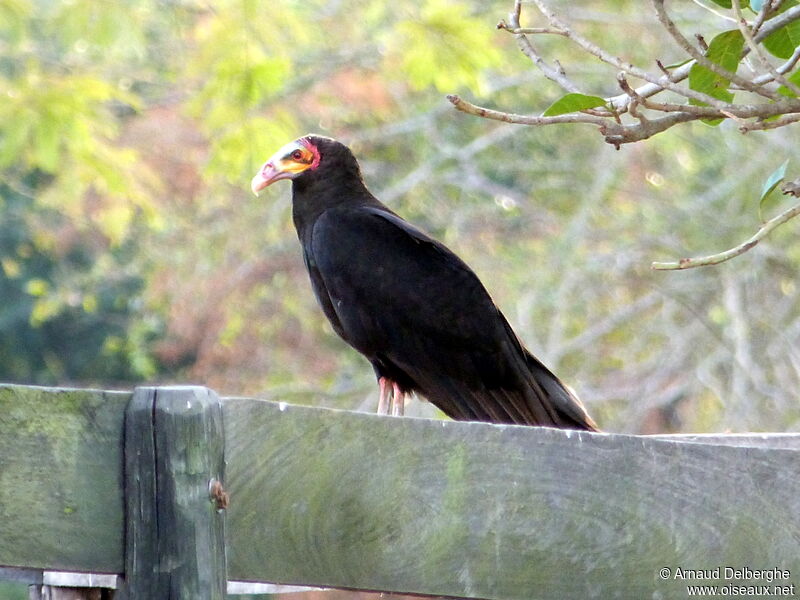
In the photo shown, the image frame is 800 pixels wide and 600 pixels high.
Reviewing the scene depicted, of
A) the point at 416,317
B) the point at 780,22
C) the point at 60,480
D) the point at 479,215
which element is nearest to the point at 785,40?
the point at 780,22

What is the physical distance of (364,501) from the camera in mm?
1377

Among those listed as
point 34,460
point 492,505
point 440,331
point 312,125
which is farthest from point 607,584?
point 312,125

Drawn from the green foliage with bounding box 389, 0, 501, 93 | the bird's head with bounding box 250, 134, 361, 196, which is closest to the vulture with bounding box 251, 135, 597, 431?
the bird's head with bounding box 250, 134, 361, 196

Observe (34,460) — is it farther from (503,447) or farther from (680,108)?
(680,108)

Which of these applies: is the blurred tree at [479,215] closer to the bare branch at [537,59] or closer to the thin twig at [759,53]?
the bare branch at [537,59]

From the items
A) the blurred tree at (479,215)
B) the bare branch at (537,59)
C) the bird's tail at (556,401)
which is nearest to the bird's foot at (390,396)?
the bird's tail at (556,401)

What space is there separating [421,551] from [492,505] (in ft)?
0.33

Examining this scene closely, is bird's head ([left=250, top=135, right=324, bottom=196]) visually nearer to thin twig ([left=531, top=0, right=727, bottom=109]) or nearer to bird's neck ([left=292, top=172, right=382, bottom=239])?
bird's neck ([left=292, top=172, right=382, bottom=239])

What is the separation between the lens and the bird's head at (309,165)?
3734mm

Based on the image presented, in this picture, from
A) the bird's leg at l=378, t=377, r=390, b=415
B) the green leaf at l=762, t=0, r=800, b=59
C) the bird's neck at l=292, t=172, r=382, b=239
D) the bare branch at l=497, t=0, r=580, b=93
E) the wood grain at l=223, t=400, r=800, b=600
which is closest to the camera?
the wood grain at l=223, t=400, r=800, b=600

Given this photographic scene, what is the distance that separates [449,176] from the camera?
24.0 feet

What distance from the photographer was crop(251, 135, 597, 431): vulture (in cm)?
314

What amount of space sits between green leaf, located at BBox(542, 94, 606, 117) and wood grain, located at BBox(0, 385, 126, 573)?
666mm

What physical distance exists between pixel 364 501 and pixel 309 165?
2.48m
